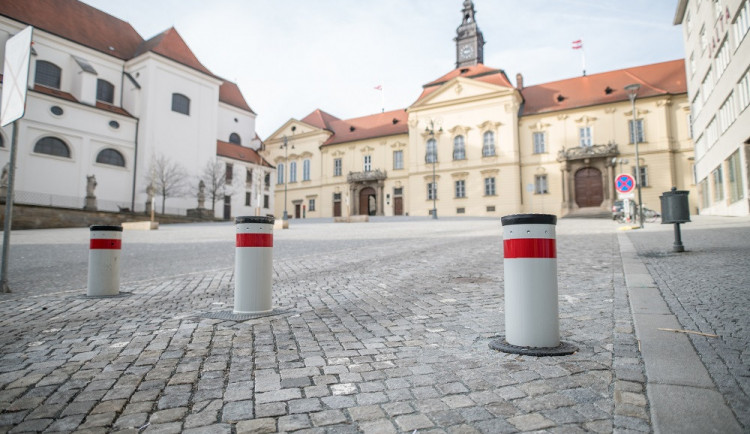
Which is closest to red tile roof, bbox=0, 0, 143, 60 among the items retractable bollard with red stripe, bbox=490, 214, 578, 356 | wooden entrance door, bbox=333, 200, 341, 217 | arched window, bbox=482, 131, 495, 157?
wooden entrance door, bbox=333, 200, 341, 217

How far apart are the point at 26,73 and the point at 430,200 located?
43.0m

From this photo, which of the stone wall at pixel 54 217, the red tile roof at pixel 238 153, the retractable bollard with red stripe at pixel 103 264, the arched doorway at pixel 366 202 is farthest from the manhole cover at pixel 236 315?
the arched doorway at pixel 366 202

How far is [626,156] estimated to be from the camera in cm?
4053

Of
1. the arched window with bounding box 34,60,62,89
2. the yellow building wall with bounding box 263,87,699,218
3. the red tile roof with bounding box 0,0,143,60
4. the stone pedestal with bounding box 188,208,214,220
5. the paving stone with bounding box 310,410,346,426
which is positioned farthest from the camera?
the stone pedestal with bounding box 188,208,214,220

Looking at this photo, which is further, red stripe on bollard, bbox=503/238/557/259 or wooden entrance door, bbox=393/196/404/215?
wooden entrance door, bbox=393/196/404/215

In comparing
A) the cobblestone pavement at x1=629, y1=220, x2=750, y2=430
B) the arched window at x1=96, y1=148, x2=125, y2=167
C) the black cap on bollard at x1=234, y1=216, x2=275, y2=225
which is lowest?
the cobblestone pavement at x1=629, y1=220, x2=750, y2=430

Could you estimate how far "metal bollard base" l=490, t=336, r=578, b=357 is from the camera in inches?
122

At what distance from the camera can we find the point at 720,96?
24.6 metres

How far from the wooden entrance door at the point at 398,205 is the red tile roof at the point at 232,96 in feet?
75.7

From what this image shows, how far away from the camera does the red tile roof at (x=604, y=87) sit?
4084 cm

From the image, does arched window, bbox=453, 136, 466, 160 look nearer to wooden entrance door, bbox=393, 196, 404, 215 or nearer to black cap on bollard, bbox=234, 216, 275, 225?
wooden entrance door, bbox=393, 196, 404, 215

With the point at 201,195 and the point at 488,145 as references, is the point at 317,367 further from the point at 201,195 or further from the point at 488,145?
the point at 488,145

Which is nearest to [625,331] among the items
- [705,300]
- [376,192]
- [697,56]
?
[705,300]

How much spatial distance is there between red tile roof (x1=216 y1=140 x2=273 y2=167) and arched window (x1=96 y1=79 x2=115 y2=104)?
1149cm
